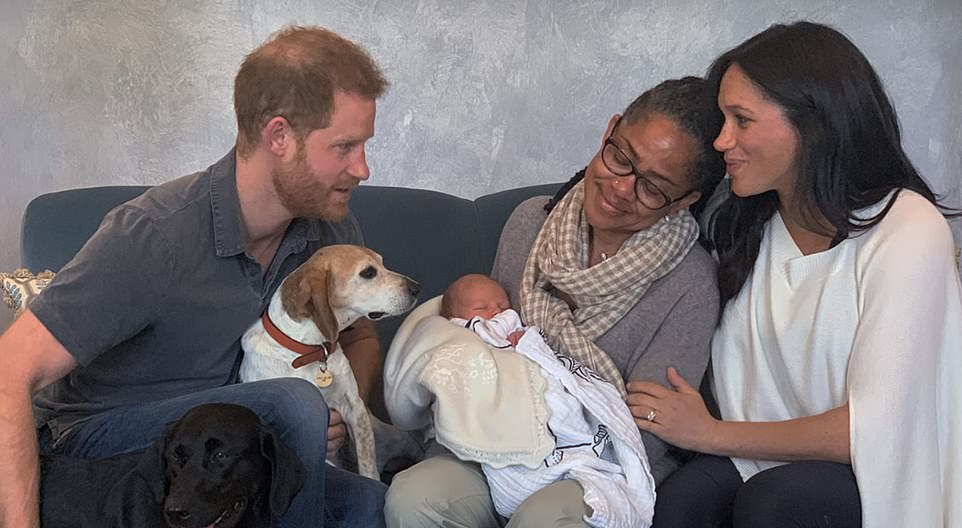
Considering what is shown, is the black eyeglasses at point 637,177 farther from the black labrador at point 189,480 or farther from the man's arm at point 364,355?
the black labrador at point 189,480

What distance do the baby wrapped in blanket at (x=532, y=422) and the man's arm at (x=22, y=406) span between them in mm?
620

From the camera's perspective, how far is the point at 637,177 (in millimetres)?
1871

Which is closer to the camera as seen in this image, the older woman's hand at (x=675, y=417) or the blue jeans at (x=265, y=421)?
the blue jeans at (x=265, y=421)

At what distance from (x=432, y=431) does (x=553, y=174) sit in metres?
1.23

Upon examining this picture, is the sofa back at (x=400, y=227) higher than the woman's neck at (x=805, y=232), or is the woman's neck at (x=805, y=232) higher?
the woman's neck at (x=805, y=232)

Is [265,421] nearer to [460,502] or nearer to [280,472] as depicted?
[280,472]

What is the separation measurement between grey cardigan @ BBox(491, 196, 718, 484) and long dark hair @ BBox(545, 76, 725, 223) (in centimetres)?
17

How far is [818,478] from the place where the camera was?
5.40 ft

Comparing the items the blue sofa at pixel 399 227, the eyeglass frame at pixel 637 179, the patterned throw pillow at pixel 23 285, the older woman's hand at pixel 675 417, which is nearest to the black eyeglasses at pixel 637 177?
the eyeglass frame at pixel 637 179

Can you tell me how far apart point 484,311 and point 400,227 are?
53cm

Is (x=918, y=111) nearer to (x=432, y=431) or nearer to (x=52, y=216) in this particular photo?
(x=432, y=431)

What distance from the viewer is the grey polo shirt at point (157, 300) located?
5.18ft

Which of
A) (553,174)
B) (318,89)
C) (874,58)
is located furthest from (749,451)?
(874,58)

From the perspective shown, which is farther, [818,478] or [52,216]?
[52,216]
